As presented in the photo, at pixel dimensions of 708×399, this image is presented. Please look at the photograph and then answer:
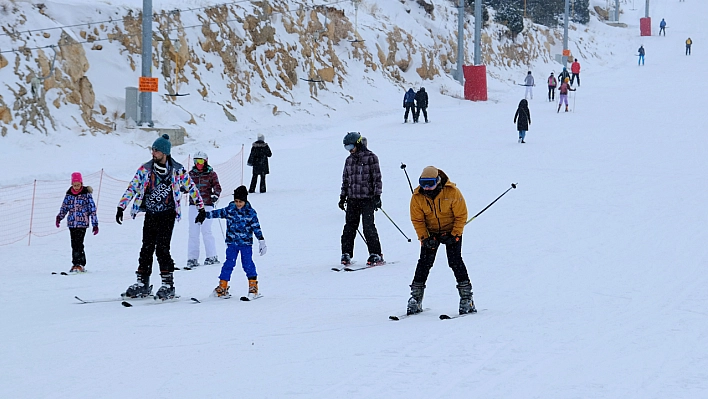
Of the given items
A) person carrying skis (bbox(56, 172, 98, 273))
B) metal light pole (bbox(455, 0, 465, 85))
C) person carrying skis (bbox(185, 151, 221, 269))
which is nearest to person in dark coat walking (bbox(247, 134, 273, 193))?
person carrying skis (bbox(185, 151, 221, 269))

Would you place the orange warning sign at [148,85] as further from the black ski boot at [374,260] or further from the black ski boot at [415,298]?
the black ski boot at [415,298]

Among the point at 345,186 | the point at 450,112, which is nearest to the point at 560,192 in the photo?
the point at 345,186

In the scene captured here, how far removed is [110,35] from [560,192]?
14035 millimetres

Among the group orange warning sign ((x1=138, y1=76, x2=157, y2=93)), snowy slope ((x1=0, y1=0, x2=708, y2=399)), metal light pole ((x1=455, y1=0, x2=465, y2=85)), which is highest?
metal light pole ((x1=455, y1=0, x2=465, y2=85))

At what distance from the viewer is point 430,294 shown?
364 inches

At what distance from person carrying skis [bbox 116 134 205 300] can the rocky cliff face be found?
12.5m

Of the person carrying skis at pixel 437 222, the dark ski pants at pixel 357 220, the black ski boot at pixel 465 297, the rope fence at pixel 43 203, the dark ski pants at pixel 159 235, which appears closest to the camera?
the person carrying skis at pixel 437 222

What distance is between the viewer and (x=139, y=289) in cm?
866

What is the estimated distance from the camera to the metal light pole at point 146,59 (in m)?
21.3

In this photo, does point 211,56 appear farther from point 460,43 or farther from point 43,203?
point 460,43

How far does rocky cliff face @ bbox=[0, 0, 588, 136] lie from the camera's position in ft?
69.3

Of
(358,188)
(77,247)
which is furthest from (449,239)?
(77,247)

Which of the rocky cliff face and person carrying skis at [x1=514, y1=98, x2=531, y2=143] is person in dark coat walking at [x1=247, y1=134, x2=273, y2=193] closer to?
the rocky cliff face

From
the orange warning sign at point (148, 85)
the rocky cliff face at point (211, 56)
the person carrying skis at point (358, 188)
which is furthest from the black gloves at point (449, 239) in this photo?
the orange warning sign at point (148, 85)
